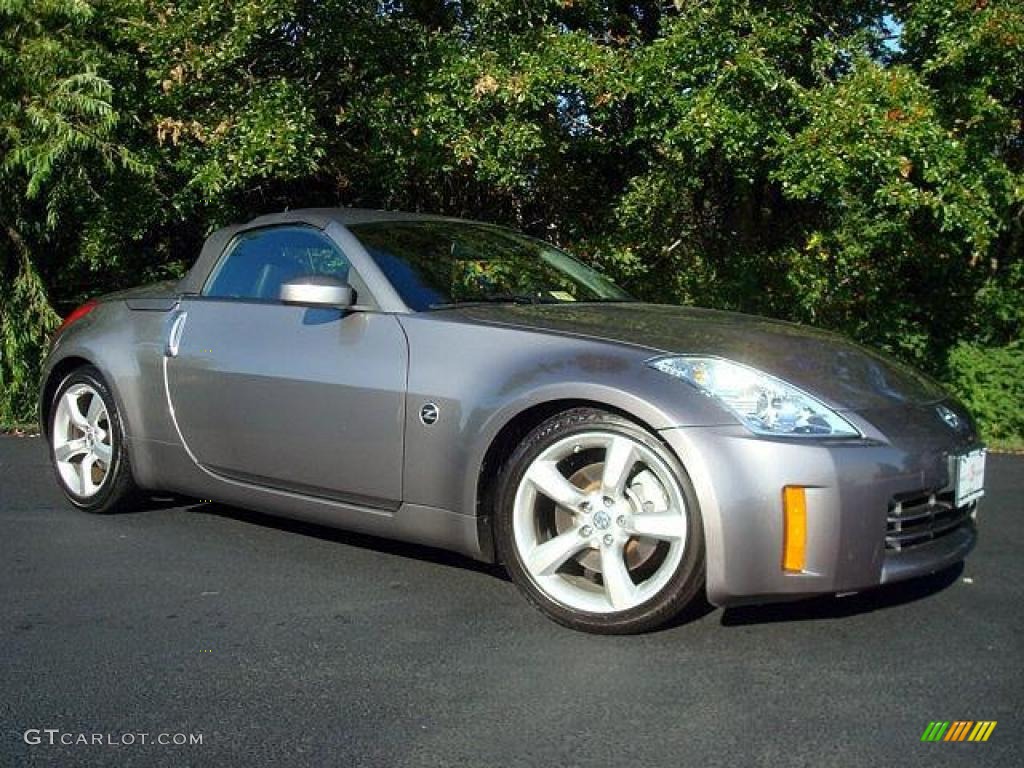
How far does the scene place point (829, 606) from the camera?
392cm

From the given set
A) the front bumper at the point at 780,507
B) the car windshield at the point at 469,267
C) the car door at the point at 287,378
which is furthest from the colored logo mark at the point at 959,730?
the car windshield at the point at 469,267

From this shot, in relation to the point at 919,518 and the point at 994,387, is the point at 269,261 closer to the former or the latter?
the point at 919,518

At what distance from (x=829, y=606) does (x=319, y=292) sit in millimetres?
2150

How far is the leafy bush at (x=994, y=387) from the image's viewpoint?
877 cm

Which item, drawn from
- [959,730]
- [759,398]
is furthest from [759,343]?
[959,730]

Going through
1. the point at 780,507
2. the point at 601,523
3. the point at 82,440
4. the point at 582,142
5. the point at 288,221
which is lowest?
the point at 82,440

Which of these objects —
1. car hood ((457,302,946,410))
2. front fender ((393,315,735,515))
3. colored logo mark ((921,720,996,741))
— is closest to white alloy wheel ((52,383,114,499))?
front fender ((393,315,735,515))

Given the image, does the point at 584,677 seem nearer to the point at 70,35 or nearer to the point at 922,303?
the point at 70,35

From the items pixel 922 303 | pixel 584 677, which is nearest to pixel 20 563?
pixel 584 677

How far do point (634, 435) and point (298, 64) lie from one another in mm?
5715

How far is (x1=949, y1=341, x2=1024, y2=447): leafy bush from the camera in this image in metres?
8.77

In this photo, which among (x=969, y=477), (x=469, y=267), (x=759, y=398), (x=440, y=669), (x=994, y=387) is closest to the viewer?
(x=440, y=669)

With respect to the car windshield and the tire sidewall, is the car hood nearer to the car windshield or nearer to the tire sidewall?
the car windshield

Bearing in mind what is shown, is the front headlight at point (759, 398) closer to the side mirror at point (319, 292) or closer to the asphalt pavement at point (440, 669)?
the asphalt pavement at point (440, 669)
